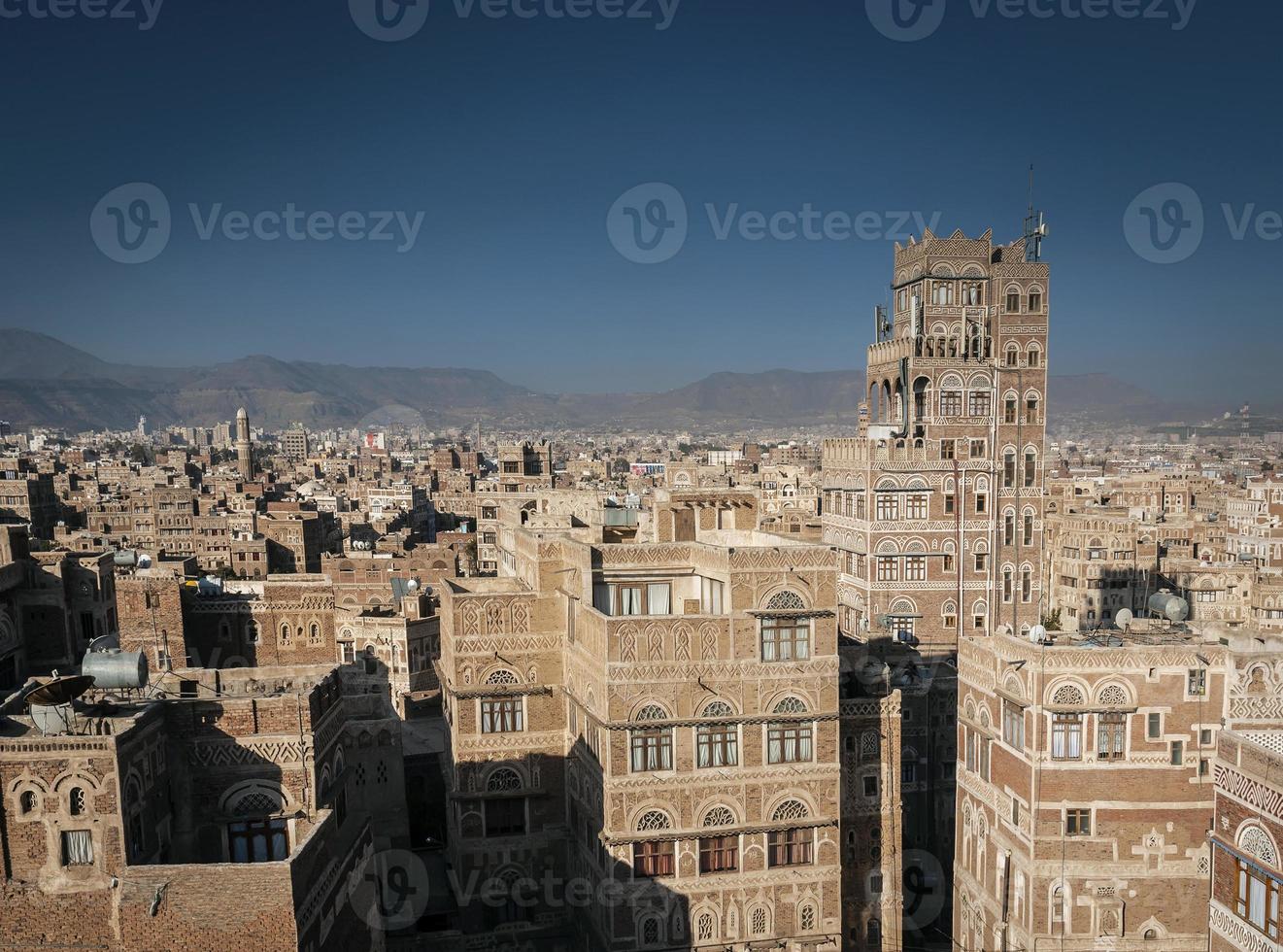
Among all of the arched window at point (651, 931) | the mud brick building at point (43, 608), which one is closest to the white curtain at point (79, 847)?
the arched window at point (651, 931)

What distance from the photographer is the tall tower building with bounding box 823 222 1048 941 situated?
1363 inches

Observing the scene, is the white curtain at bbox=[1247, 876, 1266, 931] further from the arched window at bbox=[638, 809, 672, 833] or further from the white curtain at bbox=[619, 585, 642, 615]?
the white curtain at bbox=[619, 585, 642, 615]

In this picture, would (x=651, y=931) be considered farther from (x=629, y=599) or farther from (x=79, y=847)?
(x=79, y=847)

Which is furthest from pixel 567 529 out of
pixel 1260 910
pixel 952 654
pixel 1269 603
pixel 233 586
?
pixel 1269 603

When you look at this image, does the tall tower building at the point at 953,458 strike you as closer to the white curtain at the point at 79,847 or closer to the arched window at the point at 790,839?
the arched window at the point at 790,839

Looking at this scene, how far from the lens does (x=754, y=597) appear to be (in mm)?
21359

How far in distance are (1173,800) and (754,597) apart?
383 inches

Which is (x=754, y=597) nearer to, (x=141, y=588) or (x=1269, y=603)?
(x=141, y=588)

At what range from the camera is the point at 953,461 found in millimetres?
34938

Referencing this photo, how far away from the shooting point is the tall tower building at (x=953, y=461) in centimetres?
3462

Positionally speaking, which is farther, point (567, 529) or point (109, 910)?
point (567, 529)

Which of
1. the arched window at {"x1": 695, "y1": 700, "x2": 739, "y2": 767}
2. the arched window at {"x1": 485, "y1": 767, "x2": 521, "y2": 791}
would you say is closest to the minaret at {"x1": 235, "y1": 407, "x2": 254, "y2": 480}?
the arched window at {"x1": 485, "y1": 767, "x2": 521, "y2": 791}

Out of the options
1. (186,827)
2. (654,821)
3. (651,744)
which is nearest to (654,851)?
(654,821)

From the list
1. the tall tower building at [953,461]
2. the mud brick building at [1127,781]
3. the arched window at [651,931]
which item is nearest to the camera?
the mud brick building at [1127,781]
